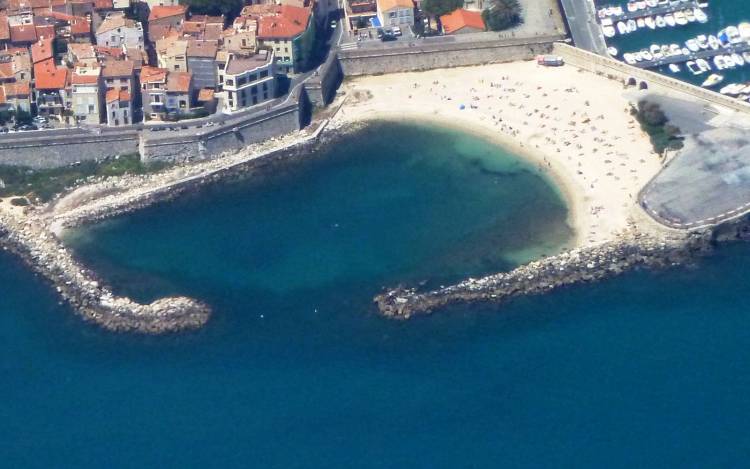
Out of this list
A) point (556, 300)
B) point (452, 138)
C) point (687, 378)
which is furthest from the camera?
point (452, 138)

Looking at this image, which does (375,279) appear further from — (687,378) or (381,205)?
(687,378)

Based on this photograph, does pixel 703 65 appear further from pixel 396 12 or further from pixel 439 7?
pixel 396 12

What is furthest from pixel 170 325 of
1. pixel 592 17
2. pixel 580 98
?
pixel 592 17

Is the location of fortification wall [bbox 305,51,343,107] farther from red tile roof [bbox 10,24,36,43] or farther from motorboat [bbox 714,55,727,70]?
motorboat [bbox 714,55,727,70]

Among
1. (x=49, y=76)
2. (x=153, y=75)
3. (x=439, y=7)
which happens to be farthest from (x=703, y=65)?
(x=49, y=76)

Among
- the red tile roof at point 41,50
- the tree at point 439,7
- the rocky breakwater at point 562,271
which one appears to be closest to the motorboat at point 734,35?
the tree at point 439,7
